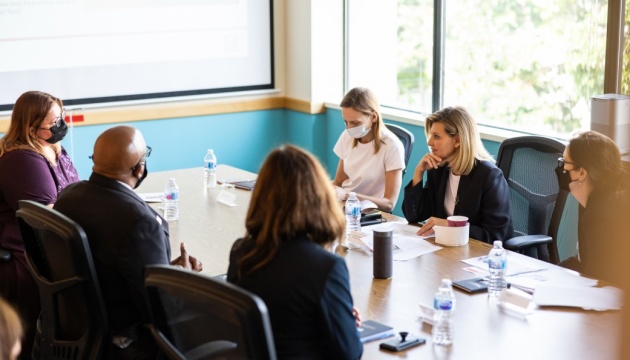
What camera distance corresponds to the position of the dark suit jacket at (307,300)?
2.01 m

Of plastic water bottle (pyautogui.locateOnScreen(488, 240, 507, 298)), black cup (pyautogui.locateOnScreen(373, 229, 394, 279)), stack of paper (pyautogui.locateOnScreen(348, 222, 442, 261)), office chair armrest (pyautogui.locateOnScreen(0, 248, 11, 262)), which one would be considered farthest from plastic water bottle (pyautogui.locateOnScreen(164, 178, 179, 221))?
plastic water bottle (pyautogui.locateOnScreen(488, 240, 507, 298))

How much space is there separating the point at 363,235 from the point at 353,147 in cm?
113

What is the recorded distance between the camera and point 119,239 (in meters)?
2.52

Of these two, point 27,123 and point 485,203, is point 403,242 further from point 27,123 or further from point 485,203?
point 27,123

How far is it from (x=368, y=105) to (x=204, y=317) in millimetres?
2401

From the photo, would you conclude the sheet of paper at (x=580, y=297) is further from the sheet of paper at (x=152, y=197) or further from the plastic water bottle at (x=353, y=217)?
the sheet of paper at (x=152, y=197)

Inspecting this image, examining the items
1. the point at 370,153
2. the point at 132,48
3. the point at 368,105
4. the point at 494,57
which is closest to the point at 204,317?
the point at 368,105

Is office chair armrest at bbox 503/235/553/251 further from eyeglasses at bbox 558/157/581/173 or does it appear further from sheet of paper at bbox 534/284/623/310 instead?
sheet of paper at bbox 534/284/623/310

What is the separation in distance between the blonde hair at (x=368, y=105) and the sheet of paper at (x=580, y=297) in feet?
5.53

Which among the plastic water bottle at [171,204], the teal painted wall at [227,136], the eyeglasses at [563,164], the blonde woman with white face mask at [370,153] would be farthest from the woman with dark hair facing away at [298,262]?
the teal painted wall at [227,136]

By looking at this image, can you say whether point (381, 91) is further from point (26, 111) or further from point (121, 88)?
point (26, 111)

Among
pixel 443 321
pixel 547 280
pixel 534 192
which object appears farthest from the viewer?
pixel 534 192

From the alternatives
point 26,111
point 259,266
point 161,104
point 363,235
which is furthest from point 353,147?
point 259,266

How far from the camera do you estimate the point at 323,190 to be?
83.4 inches
